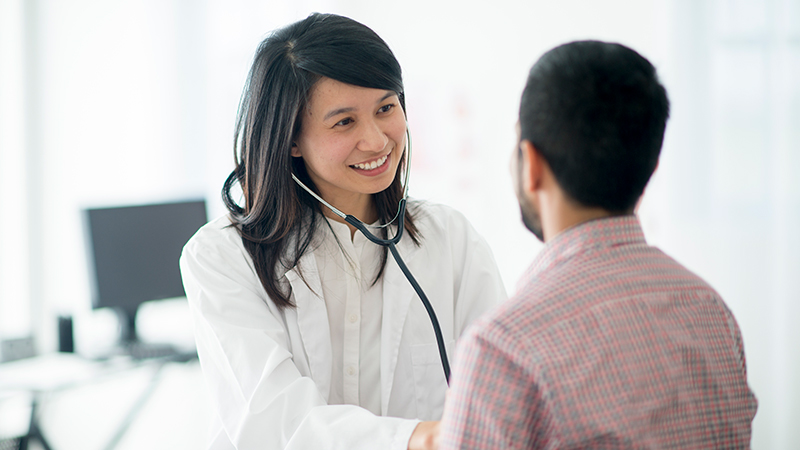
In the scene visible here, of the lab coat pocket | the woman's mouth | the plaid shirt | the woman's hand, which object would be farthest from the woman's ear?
the plaid shirt

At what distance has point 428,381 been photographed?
118cm

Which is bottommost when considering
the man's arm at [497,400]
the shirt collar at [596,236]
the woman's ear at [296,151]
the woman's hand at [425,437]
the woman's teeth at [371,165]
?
the woman's hand at [425,437]

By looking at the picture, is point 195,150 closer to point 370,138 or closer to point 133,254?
point 133,254

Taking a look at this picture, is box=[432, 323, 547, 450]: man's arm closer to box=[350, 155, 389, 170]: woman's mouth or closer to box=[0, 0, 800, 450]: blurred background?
box=[350, 155, 389, 170]: woman's mouth

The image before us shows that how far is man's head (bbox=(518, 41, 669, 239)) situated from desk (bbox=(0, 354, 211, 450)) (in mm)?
1738

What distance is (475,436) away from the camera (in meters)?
0.60

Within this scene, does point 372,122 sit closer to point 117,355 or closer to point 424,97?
point 117,355

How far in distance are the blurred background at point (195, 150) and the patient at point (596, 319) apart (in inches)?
68.8

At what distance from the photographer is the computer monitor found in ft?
6.81

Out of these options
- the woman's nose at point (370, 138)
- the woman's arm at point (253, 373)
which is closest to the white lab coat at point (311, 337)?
the woman's arm at point (253, 373)

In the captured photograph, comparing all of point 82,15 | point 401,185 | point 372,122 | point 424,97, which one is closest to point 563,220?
point 372,122

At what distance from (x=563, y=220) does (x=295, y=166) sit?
2.29 feet

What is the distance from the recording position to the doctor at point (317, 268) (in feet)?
3.42

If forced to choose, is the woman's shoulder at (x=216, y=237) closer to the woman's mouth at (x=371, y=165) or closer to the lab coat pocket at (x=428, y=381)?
the woman's mouth at (x=371, y=165)
